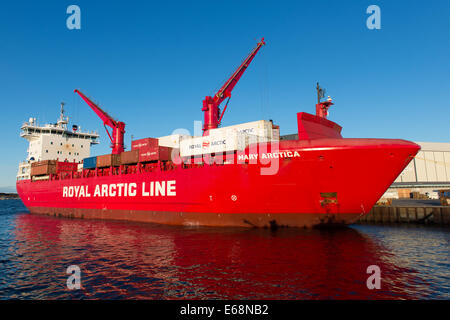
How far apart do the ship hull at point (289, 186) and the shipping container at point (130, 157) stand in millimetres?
3845

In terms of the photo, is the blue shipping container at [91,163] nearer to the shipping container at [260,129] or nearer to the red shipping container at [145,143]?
the red shipping container at [145,143]

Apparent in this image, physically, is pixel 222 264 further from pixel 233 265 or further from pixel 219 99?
pixel 219 99

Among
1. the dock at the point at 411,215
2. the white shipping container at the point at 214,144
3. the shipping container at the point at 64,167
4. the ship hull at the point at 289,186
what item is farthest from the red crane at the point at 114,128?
the dock at the point at 411,215

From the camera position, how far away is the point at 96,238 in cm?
1803

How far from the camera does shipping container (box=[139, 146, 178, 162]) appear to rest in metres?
24.7

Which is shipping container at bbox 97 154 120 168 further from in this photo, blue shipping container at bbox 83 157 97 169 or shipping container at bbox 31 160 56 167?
shipping container at bbox 31 160 56 167

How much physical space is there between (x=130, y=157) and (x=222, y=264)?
19.9 meters

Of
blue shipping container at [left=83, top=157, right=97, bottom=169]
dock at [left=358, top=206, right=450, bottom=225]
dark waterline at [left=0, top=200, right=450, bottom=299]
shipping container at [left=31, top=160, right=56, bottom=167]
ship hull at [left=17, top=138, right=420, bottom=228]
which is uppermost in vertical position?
shipping container at [left=31, top=160, right=56, bottom=167]

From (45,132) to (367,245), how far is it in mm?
51806

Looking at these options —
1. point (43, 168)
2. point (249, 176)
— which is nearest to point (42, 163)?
point (43, 168)

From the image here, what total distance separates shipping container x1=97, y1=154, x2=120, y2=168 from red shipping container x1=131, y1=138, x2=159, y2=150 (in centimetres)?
236

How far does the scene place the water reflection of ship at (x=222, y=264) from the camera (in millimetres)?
8336

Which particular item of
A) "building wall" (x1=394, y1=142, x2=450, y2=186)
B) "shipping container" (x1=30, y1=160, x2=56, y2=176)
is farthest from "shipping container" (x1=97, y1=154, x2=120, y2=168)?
"building wall" (x1=394, y1=142, x2=450, y2=186)
